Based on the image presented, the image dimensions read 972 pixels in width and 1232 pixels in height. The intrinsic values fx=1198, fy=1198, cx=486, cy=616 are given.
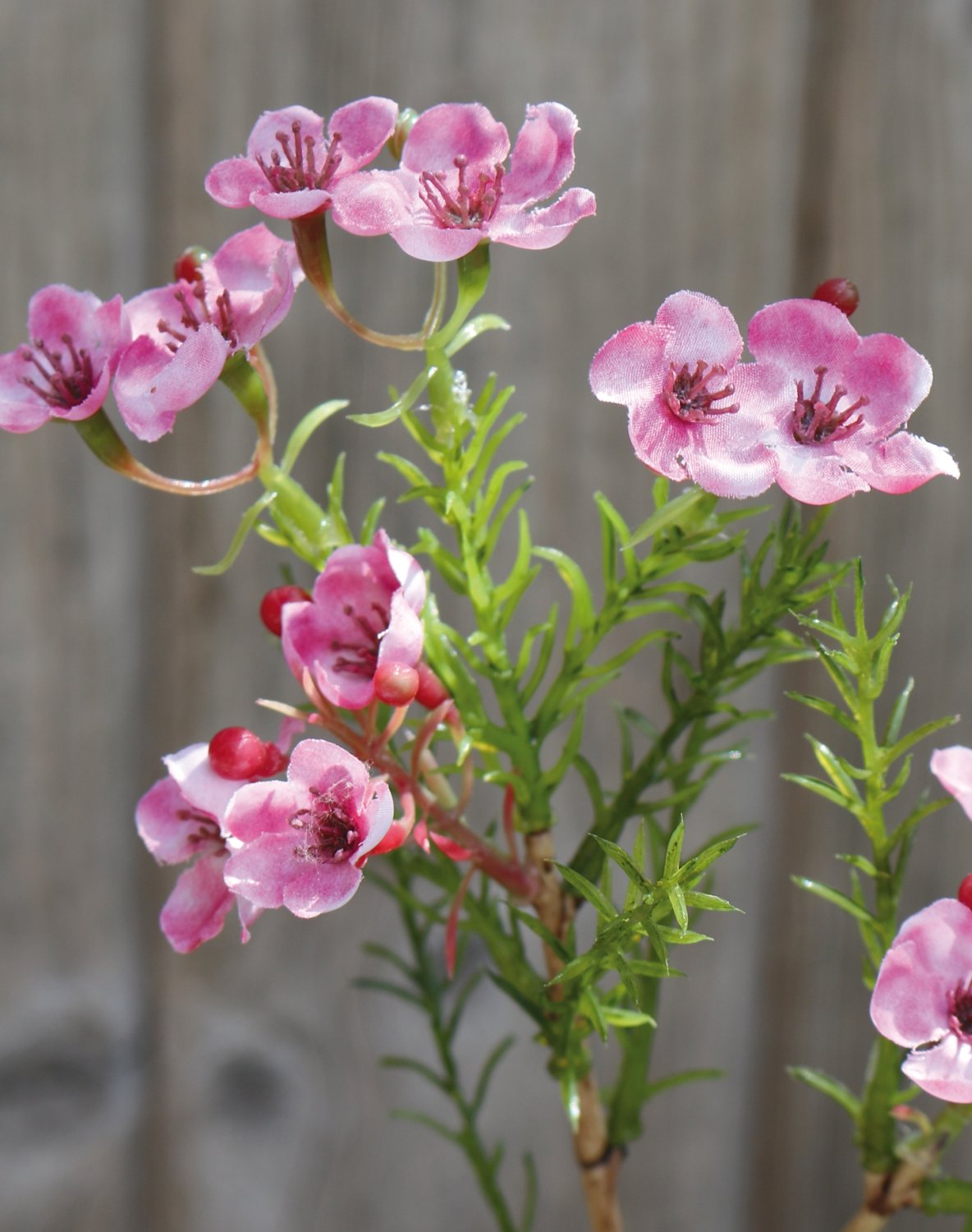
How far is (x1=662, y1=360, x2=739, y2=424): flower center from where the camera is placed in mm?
309

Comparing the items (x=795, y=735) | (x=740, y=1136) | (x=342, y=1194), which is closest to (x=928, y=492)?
(x=795, y=735)

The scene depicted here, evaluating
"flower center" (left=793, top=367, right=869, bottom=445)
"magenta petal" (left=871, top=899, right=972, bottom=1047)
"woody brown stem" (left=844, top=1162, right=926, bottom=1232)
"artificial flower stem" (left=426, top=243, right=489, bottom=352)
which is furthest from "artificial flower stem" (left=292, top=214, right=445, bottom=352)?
"woody brown stem" (left=844, top=1162, right=926, bottom=1232)

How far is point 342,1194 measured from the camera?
31.6 inches

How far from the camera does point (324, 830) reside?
31cm

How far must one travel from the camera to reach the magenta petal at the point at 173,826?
0.37 meters

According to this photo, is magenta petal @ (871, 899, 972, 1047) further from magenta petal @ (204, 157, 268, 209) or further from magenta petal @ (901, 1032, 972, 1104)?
magenta petal @ (204, 157, 268, 209)

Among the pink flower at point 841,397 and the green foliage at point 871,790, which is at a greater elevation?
the pink flower at point 841,397

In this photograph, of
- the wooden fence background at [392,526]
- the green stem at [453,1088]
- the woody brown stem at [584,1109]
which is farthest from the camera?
the wooden fence background at [392,526]

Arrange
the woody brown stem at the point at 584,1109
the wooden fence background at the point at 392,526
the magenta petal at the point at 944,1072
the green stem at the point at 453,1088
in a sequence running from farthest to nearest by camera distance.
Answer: the wooden fence background at the point at 392,526 → the green stem at the point at 453,1088 → the woody brown stem at the point at 584,1109 → the magenta petal at the point at 944,1072

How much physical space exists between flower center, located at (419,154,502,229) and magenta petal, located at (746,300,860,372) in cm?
8

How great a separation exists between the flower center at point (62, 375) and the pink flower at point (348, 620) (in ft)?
0.32

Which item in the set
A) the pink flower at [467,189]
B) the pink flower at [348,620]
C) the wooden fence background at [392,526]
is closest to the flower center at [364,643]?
the pink flower at [348,620]

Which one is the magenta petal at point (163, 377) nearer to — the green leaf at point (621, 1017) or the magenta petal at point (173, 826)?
the magenta petal at point (173, 826)

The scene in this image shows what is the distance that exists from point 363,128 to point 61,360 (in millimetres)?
119
